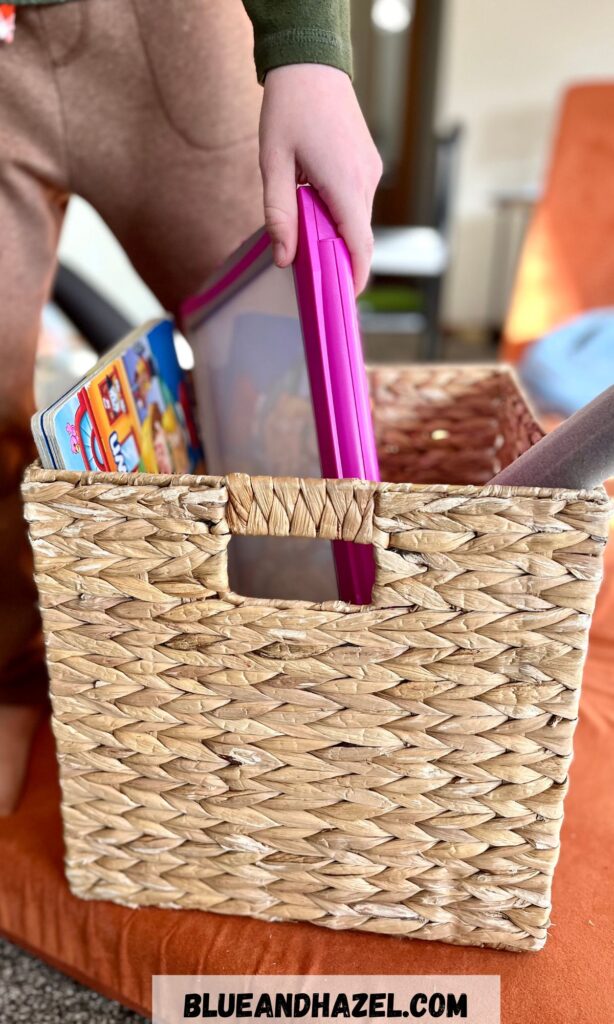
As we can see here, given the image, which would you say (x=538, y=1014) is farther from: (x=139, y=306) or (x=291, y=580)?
(x=139, y=306)

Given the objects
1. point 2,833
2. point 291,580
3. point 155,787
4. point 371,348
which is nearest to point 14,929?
point 2,833

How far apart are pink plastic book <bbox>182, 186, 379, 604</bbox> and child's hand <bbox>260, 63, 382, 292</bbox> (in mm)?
10

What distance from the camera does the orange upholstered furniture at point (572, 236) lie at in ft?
5.96

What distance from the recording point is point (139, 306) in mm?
2383

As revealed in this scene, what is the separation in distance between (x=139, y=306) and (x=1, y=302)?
183cm

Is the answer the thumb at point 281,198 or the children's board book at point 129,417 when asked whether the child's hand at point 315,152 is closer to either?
the thumb at point 281,198

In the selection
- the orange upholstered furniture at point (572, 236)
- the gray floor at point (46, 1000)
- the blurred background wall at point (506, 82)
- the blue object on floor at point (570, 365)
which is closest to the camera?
the gray floor at point (46, 1000)

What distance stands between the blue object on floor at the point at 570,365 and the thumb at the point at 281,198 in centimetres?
100

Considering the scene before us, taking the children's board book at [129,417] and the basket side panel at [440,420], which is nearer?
the children's board book at [129,417]

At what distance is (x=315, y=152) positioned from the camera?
1.49ft

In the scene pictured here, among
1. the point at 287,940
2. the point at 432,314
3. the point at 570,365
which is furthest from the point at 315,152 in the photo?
the point at 432,314

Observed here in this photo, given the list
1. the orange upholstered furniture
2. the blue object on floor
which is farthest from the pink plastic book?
the orange upholstered furniture

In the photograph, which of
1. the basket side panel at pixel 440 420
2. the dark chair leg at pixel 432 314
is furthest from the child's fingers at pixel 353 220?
the dark chair leg at pixel 432 314

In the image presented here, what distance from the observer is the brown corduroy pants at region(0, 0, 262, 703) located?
59 cm
